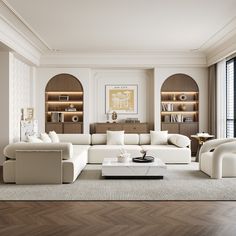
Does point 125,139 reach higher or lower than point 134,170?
higher

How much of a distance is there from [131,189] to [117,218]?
58.6 inches

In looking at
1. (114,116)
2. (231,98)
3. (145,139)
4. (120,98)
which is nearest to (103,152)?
(145,139)

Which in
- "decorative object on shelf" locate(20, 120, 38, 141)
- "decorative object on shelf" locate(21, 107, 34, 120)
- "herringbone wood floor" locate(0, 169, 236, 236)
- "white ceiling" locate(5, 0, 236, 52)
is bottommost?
"herringbone wood floor" locate(0, 169, 236, 236)

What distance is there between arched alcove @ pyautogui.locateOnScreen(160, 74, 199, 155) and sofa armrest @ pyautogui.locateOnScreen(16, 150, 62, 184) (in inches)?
191

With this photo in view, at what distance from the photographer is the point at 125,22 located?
6.54 meters

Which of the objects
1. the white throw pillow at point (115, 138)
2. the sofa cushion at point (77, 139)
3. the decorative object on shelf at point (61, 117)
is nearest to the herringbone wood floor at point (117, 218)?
the white throw pillow at point (115, 138)

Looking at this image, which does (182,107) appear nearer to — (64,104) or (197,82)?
(197,82)

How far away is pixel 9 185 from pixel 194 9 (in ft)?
14.8

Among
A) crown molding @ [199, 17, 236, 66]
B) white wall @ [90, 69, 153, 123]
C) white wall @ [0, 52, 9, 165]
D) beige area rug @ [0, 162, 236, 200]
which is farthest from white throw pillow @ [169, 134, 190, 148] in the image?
white wall @ [0, 52, 9, 165]

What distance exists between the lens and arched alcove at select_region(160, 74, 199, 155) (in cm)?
980

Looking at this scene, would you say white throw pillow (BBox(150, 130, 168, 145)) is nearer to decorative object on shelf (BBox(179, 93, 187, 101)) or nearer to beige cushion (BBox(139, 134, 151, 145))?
beige cushion (BBox(139, 134, 151, 145))

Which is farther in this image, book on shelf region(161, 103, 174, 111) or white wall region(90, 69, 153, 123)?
white wall region(90, 69, 153, 123)

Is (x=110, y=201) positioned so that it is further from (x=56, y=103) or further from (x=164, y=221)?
(x=56, y=103)

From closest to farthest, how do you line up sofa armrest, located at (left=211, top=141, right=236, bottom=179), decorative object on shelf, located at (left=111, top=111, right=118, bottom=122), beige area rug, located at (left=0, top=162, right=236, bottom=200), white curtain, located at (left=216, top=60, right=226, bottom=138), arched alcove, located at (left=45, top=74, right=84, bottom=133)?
1. beige area rug, located at (left=0, top=162, right=236, bottom=200)
2. sofa armrest, located at (left=211, top=141, right=236, bottom=179)
3. white curtain, located at (left=216, top=60, right=226, bottom=138)
4. arched alcove, located at (left=45, top=74, right=84, bottom=133)
5. decorative object on shelf, located at (left=111, top=111, right=118, bottom=122)
